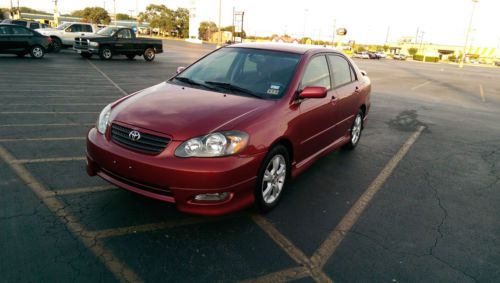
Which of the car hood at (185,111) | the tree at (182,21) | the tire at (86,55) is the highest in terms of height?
the tree at (182,21)

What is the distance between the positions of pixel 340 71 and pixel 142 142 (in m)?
3.32

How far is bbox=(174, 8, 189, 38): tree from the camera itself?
306 ft

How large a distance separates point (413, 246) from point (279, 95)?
6.51 feet

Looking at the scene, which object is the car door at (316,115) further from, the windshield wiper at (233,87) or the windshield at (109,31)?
the windshield at (109,31)

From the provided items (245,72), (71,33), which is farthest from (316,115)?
(71,33)

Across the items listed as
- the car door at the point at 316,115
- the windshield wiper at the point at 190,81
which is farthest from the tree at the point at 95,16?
the car door at the point at 316,115

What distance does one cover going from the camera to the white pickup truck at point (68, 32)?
22.8m

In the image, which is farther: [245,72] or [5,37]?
[5,37]

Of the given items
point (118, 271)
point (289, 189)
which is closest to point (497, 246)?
point (289, 189)

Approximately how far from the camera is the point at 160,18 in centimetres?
9188

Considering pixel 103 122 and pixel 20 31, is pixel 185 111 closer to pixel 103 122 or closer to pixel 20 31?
pixel 103 122

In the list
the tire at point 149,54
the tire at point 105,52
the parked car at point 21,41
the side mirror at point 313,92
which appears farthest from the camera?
the tire at point 149,54

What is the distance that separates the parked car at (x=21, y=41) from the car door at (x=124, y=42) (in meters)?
3.54

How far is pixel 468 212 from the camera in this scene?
4254 millimetres
